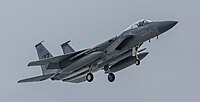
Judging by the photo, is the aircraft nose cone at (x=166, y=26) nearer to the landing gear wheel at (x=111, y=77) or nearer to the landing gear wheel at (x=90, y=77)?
the landing gear wheel at (x=111, y=77)

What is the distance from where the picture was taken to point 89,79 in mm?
42031

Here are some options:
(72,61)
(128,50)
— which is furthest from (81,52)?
(128,50)

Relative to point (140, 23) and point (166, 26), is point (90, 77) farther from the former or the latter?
point (166, 26)

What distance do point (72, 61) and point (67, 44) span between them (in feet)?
12.8

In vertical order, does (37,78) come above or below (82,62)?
below

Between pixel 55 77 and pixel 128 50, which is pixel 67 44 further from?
pixel 128 50

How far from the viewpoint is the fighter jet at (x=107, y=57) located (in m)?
40.2

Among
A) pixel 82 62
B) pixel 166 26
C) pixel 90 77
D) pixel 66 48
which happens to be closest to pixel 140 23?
pixel 166 26

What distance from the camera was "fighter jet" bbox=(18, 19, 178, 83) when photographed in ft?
132

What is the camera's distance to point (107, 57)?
41406 millimetres

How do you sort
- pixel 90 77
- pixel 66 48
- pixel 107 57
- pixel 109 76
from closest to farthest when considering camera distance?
pixel 107 57
pixel 90 77
pixel 109 76
pixel 66 48

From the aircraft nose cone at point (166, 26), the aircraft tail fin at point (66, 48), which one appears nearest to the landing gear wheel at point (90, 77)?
the aircraft tail fin at point (66, 48)

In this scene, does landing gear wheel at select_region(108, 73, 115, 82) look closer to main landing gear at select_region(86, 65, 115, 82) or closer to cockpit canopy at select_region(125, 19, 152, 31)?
main landing gear at select_region(86, 65, 115, 82)

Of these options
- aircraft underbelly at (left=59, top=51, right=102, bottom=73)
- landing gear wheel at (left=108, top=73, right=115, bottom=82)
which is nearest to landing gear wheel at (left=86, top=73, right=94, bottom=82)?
aircraft underbelly at (left=59, top=51, right=102, bottom=73)
